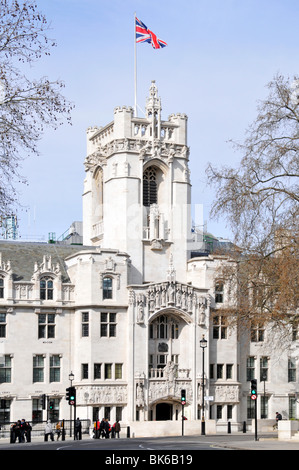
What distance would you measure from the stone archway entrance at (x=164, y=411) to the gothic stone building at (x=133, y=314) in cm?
8

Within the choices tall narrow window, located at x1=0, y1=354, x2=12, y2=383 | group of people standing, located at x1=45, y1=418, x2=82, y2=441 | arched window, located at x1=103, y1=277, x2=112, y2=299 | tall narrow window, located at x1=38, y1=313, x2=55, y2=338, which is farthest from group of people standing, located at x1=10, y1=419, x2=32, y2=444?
arched window, located at x1=103, y1=277, x2=112, y2=299

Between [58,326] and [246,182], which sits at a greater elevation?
[246,182]

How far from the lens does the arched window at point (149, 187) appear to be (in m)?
83.3

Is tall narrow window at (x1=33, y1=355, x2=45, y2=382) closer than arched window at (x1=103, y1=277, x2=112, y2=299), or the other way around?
tall narrow window at (x1=33, y1=355, x2=45, y2=382)

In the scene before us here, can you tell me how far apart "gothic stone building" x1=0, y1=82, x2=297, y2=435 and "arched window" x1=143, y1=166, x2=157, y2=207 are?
3.3 inches

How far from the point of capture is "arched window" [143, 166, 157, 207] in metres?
83.3

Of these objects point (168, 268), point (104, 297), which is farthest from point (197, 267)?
point (104, 297)

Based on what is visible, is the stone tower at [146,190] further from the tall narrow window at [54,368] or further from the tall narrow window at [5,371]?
the tall narrow window at [5,371]

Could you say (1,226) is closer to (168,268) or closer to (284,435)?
(284,435)

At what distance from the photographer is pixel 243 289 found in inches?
2019

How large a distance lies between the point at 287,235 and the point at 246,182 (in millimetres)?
3005

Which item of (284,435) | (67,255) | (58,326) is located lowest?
(284,435)

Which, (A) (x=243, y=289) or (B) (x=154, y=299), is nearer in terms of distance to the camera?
(A) (x=243, y=289)

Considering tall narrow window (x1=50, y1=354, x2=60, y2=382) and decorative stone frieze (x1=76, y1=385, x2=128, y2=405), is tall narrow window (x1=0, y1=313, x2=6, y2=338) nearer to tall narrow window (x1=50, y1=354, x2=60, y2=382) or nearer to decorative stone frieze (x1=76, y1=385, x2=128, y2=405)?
tall narrow window (x1=50, y1=354, x2=60, y2=382)
